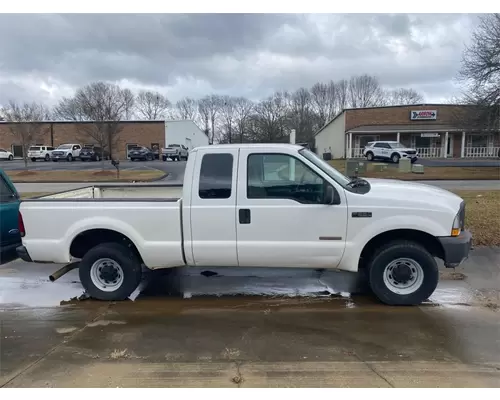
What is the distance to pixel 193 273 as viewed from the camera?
6.33 meters

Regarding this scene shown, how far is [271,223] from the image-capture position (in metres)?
4.76

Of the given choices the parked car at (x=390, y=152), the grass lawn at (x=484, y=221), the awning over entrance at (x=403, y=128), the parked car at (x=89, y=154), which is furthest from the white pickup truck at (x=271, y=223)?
the parked car at (x=89, y=154)

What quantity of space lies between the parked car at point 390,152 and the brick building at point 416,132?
671 cm

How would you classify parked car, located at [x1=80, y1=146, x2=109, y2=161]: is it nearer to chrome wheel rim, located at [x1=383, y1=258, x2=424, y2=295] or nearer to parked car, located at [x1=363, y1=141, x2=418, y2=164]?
parked car, located at [x1=363, y1=141, x2=418, y2=164]

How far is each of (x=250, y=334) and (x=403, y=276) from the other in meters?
2.05

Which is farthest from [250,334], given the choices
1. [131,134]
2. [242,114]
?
[242,114]

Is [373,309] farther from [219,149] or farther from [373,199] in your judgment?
[219,149]

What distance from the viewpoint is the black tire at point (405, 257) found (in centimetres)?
471

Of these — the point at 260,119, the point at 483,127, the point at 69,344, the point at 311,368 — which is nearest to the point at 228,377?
the point at 311,368

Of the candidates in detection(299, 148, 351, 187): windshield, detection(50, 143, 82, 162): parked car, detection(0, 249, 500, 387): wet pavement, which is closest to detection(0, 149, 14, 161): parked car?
detection(50, 143, 82, 162): parked car

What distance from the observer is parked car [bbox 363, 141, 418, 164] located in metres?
32.8

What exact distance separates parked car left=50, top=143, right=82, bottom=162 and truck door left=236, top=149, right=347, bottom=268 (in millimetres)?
46125

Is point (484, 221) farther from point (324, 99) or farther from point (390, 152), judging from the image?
point (324, 99)

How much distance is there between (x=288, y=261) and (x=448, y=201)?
6.76 feet
